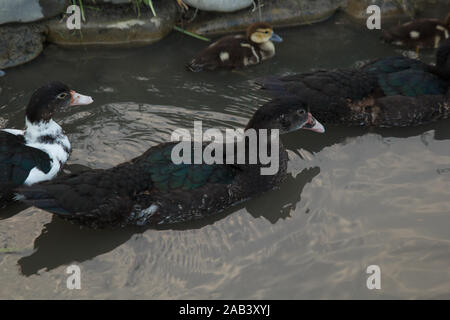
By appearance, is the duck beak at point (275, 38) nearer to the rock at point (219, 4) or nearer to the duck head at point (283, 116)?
the rock at point (219, 4)

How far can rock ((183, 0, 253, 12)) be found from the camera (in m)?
7.02

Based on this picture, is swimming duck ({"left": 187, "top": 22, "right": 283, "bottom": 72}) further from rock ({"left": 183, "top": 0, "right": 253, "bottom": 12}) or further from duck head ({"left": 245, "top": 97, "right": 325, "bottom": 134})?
duck head ({"left": 245, "top": 97, "right": 325, "bottom": 134})

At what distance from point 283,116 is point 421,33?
264 centimetres

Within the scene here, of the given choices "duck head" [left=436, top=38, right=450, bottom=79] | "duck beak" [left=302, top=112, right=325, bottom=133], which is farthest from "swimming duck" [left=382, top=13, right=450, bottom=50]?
"duck beak" [left=302, top=112, right=325, bottom=133]

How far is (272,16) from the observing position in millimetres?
7297

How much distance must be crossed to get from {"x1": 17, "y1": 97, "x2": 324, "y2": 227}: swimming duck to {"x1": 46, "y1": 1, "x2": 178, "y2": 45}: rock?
254 cm

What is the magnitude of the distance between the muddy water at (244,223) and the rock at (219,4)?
1084 millimetres

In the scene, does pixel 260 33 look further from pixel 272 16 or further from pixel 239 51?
pixel 272 16

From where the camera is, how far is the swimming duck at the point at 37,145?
15.2 ft

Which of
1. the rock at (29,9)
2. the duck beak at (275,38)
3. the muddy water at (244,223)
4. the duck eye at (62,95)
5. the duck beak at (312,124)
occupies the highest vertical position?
the rock at (29,9)

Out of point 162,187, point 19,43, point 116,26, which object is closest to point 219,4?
point 116,26

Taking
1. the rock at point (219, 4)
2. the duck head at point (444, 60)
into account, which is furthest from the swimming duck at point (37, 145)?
the duck head at point (444, 60)
